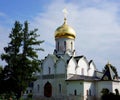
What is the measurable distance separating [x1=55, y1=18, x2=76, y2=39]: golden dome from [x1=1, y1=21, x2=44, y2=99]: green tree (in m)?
11.9

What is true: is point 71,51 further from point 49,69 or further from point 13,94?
point 13,94

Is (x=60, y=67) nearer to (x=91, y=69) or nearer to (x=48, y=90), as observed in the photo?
(x=48, y=90)

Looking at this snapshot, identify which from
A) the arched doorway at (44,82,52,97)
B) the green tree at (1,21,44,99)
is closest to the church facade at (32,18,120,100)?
the arched doorway at (44,82,52,97)

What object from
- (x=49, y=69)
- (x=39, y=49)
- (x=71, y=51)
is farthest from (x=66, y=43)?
(x=39, y=49)

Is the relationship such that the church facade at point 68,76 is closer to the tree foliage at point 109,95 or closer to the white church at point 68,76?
the white church at point 68,76

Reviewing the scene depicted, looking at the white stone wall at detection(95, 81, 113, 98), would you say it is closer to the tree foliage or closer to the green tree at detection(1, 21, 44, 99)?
the tree foliage

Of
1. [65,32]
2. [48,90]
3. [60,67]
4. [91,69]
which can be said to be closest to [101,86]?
[91,69]

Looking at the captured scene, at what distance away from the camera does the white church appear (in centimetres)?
3891

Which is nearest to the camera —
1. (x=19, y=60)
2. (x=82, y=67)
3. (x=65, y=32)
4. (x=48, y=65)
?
(x=19, y=60)

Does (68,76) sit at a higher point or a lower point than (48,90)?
higher

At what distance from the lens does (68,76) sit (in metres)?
39.9

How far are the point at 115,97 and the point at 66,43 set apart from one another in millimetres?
12153

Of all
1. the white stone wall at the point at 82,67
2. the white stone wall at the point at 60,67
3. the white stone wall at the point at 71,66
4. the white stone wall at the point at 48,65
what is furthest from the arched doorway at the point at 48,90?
the white stone wall at the point at 82,67

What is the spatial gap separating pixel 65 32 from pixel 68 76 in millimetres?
7161
